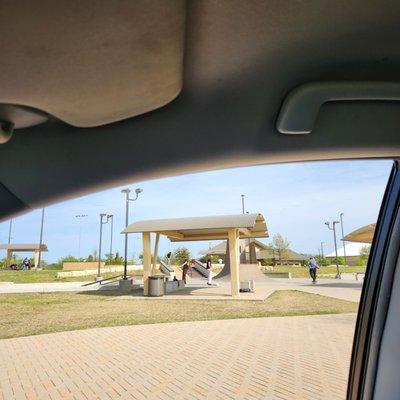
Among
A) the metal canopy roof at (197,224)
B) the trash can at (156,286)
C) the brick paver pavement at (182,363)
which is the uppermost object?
the metal canopy roof at (197,224)

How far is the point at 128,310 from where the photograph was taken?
12328mm

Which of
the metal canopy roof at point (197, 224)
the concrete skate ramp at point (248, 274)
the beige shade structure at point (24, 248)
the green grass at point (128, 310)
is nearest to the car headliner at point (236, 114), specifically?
the green grass at point (128, 310)

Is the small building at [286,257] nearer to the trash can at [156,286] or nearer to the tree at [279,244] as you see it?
the tree at [279,244]

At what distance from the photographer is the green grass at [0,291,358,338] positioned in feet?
32.6

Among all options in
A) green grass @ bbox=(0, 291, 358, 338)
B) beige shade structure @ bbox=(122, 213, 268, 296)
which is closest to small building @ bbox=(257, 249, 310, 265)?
beige shade structure @ bbox=(122, 213, 268, 296)

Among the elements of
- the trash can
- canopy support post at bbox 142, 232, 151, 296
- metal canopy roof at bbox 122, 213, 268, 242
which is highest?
metal canopy roof at bbox 122, 213, 268, 242

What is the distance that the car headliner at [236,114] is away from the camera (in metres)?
1.34

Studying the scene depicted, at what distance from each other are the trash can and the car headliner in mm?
14814

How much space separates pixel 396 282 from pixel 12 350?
7.27 meters

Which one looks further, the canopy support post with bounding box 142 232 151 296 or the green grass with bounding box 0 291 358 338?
the canopy support post with bounding box 142 232 151 296

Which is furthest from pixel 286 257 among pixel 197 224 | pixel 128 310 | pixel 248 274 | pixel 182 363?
pixel 182 363

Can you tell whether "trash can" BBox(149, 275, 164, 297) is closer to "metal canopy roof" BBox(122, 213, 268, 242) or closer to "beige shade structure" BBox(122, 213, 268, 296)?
"beige shade structure" BBox(122, 213, 268, 296)

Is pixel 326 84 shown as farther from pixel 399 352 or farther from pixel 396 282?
pixel 399 352

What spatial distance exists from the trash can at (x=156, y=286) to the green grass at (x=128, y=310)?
1039 mm
